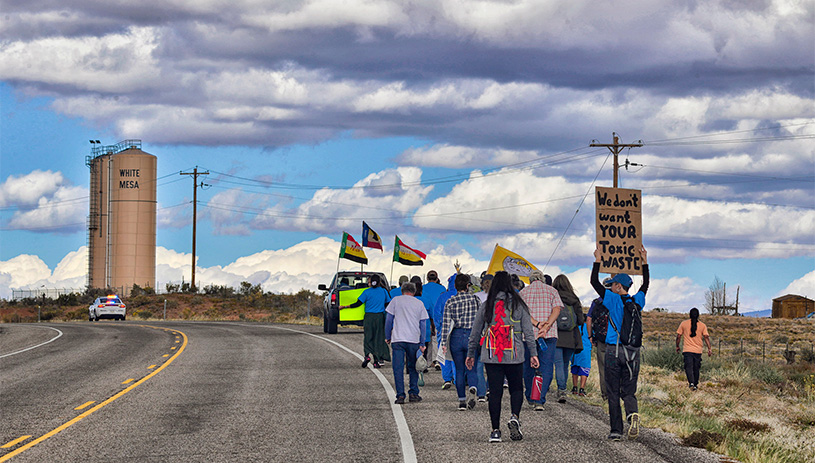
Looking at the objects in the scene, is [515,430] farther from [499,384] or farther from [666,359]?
[666,359]

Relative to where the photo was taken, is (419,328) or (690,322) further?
(690,322)

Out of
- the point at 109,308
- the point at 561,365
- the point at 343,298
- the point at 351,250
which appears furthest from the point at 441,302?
the point at 109,308

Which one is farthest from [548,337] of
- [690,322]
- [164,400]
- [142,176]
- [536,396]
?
[142,176]

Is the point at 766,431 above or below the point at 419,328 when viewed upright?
below

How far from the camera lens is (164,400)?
42.5 feet

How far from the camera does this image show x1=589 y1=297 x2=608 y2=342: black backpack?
1021cm

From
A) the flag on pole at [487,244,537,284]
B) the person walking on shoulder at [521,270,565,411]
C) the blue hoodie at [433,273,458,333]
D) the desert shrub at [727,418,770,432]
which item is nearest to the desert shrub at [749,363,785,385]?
the flag on pole at [487,244,537,284]

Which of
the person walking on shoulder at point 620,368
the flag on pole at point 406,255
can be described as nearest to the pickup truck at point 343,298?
the flag on pole at point 406,255

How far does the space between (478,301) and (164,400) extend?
505 cm

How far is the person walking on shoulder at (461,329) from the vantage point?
11.6 metres

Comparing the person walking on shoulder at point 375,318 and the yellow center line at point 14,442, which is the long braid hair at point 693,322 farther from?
the yellow center line at point 14,442

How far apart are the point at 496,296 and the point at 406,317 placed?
→ 3.32m

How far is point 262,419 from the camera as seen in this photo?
10945 millimetres

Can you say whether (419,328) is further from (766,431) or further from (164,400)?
(766,431)
